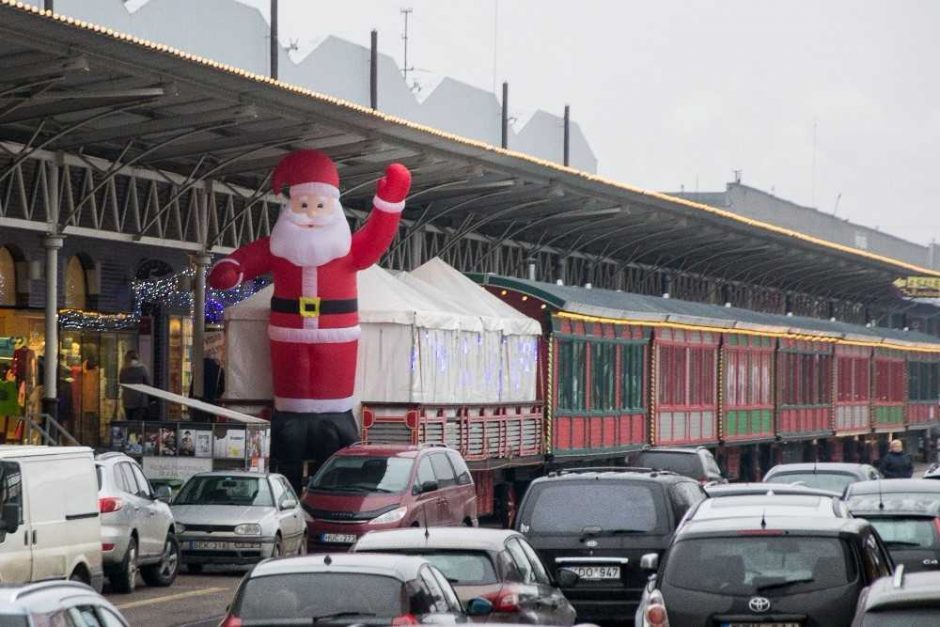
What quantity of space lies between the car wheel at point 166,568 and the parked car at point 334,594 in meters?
12.5

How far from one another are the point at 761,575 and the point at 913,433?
215 feet

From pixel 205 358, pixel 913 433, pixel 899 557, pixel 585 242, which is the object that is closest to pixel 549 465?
pixel 205 358

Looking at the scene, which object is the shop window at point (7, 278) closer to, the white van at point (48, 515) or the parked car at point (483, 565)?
the white van at point (48, 515)

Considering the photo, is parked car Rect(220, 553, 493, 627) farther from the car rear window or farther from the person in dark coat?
the person in dark coat

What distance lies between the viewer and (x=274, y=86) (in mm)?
29312

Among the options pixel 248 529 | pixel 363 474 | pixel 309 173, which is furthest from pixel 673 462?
pixel 248 529

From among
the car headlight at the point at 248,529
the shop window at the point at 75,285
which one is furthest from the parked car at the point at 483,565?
the shop window at the point at 75,285

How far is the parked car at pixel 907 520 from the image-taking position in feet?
60.6

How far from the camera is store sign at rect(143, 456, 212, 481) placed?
2991 centimetres

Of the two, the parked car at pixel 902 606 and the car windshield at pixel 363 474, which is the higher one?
the parked car at pixel 902 606

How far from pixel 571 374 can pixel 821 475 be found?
9464 millimetres

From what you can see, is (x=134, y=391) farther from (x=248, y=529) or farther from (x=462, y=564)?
(x=462, y=564)

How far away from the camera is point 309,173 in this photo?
31.6m

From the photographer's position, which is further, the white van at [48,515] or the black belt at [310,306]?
the black belt at [310,306]
